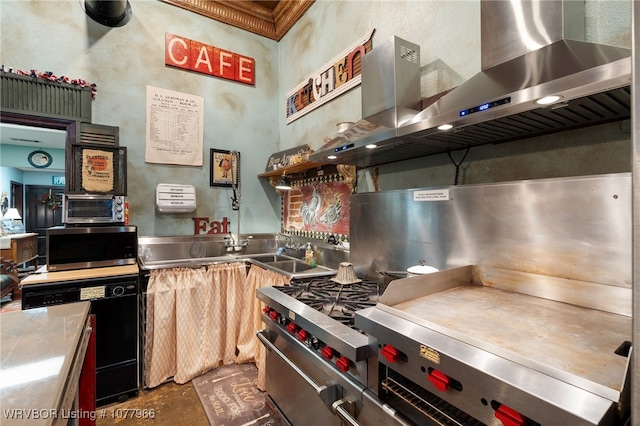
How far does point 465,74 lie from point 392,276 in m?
1.20

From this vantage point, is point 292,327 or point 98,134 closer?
point 292,327

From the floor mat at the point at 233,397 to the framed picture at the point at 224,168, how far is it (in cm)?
186

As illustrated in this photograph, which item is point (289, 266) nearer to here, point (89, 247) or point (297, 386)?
point (297, 386)

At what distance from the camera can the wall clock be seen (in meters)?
6.65

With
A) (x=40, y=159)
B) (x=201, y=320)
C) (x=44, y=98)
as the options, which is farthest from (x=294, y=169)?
(x=40, y=159)

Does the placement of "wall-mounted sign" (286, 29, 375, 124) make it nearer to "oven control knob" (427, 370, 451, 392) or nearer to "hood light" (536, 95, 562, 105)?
"hood light" (536, 95, 562, 105)

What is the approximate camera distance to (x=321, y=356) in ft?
3.90

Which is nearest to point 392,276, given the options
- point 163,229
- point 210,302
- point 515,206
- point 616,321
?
point 515,206

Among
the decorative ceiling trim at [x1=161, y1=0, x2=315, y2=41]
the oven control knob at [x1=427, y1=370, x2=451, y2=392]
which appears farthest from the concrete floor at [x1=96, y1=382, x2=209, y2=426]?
the decorative ceiling trim at [x1=161, y1=0, x2=315, y2=41]

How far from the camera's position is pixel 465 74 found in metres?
1.59

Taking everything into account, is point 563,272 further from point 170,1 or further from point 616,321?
point 170,1

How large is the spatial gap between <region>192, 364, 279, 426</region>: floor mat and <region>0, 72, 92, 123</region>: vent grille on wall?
250 centimetres

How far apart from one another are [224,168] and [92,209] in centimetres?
128

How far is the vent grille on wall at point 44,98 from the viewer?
2.29 meters
